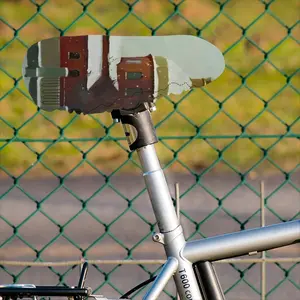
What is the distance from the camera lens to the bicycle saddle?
2197 millimetres

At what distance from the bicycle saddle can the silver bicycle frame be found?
150mm

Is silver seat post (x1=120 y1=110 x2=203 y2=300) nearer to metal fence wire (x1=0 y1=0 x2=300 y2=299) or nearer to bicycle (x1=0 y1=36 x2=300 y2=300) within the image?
bicycle (x1=0 y1=36 x2=300 y2=300)

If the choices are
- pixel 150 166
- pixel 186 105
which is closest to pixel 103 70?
pixel 150 166

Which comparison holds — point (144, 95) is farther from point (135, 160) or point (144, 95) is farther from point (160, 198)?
point (135, 160)

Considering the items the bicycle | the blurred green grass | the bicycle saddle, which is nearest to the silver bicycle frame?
the bicycle

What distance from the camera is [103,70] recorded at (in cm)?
222

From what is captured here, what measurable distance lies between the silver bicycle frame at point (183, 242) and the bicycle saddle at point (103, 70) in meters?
0.15

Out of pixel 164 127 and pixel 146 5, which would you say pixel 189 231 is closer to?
pixel 164 127

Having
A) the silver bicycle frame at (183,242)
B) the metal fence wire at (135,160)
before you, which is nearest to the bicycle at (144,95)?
the silver bicycle frame at (183,242)

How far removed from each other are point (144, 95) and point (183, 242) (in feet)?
1.21

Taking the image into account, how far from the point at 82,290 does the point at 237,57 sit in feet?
22.9

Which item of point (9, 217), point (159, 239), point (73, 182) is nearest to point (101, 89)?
point (159, 239)

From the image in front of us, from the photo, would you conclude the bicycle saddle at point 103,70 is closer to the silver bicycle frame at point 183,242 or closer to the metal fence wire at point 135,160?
the silver bicycle frame at point 183,242

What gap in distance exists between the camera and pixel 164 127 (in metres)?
8.29
